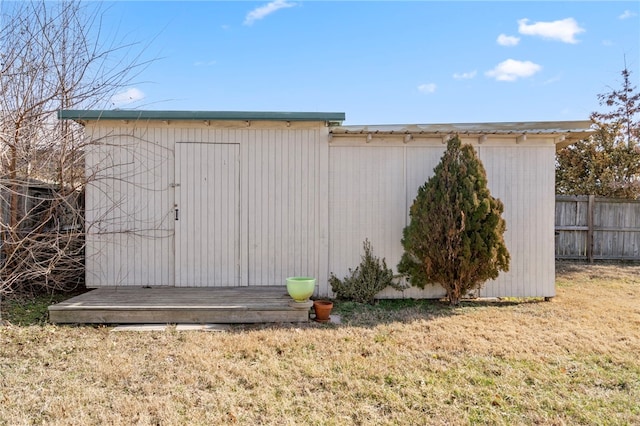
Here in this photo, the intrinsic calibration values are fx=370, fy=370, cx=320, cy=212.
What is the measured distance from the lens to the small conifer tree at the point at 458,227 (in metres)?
4.67

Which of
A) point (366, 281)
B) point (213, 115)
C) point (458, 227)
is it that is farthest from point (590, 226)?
point (213, 115)

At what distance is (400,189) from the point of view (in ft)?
17.3

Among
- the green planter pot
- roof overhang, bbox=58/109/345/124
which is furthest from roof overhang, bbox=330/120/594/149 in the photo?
the green planter pot

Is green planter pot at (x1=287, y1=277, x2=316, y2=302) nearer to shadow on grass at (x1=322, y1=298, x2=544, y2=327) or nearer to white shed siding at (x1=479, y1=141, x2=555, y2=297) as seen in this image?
shadow on grass at (x1=322, y1=298, x2=544, y2=327)

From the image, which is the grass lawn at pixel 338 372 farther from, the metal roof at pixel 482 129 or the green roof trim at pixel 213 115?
the green roof trim at pixel 213 115

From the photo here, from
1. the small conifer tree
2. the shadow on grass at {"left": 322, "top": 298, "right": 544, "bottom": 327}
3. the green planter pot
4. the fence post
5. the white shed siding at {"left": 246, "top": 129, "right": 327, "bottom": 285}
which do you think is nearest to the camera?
the green planter pot

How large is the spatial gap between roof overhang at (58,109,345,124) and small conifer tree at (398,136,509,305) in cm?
156

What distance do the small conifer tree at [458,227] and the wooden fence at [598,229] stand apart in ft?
17.5

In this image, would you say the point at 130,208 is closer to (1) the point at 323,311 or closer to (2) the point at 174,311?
(2) the point at 174,311

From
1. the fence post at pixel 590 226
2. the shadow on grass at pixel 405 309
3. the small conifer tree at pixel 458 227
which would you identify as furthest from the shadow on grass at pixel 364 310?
the fence post at pixel 590 226

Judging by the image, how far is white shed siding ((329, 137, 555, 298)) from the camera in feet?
17.2

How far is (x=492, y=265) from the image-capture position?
469 cm

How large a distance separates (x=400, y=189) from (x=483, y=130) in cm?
144

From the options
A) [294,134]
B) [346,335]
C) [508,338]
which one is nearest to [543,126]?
[508,338]
